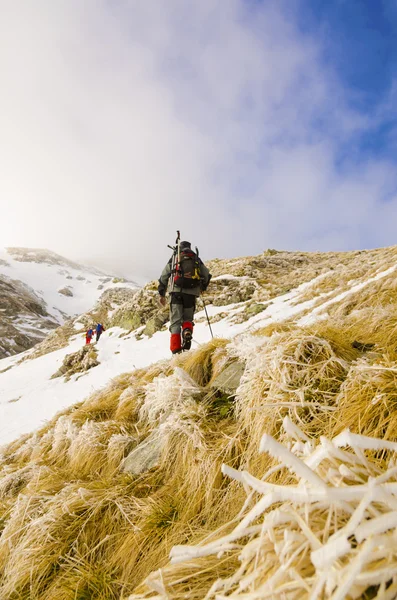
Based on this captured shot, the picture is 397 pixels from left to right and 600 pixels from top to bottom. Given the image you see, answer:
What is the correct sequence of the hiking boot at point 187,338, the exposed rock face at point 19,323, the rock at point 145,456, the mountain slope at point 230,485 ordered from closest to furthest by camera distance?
the mountain slope at point 230,485
the rock at point 145,456
the hiking boot at point 187,338
the exposed rock face at point 19,323

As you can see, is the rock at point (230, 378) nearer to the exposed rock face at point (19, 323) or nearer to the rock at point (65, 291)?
the exposed rock face at point (19, 323)

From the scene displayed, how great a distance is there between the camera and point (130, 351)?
47.7 ft

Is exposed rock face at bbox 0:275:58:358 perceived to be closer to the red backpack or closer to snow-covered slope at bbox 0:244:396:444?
snow-covered slope at bbox 0:244:396:444

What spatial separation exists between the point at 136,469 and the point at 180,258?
17.4 feet

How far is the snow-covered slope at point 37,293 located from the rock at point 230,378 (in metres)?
77.0

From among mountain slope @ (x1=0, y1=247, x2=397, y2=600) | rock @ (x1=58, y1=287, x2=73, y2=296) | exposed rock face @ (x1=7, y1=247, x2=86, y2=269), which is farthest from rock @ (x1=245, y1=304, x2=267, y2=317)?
exposed rock face @ (x1=7, y1=247, x2=86, y2=269)

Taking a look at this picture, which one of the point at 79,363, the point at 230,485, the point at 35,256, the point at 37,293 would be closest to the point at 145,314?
the point at 79,363

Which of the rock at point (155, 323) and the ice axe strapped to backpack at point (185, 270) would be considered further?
the rock at point (155, 323)

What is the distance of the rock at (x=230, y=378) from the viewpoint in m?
2.87

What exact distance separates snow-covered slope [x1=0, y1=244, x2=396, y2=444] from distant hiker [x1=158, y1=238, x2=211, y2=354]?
62.7 inches

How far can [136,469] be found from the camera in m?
2.56

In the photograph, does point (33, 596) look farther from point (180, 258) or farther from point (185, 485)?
point (180, 258)

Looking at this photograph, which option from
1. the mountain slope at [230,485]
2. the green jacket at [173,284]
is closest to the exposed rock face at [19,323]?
the green jacket at [173,284]

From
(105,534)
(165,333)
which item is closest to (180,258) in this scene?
(105,534)
